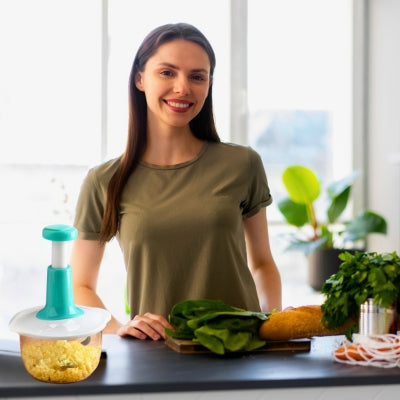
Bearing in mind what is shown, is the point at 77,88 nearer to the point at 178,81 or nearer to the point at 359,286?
the point at 178,81

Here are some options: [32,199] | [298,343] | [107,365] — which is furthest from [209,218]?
[32,199]

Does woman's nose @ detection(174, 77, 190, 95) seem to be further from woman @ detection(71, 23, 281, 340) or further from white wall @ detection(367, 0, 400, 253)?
white wall @ detection(367, 0, 400, 253)

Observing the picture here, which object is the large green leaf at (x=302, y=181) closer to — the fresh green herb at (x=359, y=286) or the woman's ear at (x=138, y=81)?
the woman's ear at (x=138, y=81)

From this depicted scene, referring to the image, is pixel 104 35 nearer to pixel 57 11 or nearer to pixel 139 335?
pixel 57 11

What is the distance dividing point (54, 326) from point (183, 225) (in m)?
0.79

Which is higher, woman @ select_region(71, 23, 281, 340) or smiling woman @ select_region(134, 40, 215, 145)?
smiling woman @ select_region(134, 40, 215, 145)

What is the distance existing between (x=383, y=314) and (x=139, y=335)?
59 cm

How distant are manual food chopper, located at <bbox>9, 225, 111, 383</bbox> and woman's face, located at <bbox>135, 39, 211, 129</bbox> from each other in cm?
77

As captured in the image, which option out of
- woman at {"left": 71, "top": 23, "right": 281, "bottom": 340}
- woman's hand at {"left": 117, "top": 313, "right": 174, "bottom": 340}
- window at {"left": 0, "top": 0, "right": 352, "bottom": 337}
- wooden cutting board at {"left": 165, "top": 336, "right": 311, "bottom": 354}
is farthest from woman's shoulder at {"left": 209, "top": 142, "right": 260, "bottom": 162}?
window at {"left": 0, "top": 0, "right": 352, "bottom": 337}

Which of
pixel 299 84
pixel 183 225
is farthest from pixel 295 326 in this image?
pixel 299 84

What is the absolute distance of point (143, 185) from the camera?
2.34 metres

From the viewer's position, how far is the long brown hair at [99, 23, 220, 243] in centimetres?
231

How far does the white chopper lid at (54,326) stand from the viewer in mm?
1502

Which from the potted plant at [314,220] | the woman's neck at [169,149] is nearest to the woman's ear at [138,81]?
the woman's neck at [169,149]
